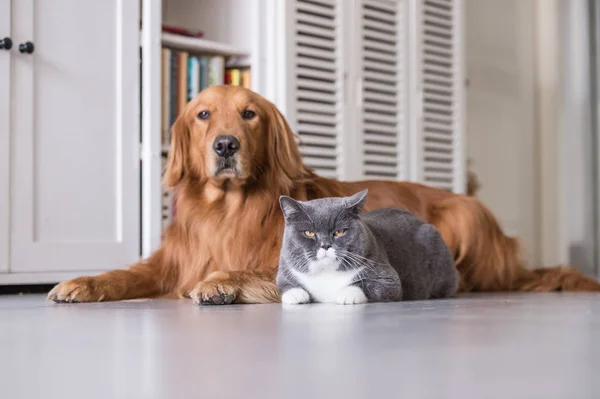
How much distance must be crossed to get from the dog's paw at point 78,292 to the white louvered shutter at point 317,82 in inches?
66.8

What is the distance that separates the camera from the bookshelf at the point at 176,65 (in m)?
3.56

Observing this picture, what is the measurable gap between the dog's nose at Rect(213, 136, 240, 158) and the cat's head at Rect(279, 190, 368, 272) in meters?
0.30

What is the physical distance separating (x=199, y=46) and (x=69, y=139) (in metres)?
0.78

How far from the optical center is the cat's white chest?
7.62 ft

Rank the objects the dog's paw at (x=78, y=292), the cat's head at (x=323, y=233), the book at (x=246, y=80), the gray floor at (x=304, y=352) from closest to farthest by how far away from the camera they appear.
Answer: the gray floor at (x=304, y=352)
the cat's head at (x=323, y=233)
the dog's paw at (x=78, y=292)
the book at (x=246, y=80)

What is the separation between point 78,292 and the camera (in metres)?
2.48

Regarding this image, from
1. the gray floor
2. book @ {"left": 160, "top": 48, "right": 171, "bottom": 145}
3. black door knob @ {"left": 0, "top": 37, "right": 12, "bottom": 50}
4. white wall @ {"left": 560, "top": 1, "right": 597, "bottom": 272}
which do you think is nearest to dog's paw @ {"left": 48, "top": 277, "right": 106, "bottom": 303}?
the gray floor

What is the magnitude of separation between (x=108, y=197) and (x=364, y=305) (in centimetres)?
164

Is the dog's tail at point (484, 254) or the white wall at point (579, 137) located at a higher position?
the white wall at point (579, 137)

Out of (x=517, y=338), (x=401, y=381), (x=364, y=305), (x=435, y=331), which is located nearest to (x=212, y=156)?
(x=364, y=305)

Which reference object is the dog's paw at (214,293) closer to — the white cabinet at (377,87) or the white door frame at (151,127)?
the white door frame at (151,127)

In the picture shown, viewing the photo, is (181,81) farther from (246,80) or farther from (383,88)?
(383,88)

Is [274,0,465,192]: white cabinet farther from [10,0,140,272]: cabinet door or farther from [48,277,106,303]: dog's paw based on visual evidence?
[48,277,106,303]: dog's paw

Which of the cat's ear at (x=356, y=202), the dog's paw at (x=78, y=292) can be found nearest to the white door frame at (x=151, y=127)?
the dog's paw at (x=78, y=292)
